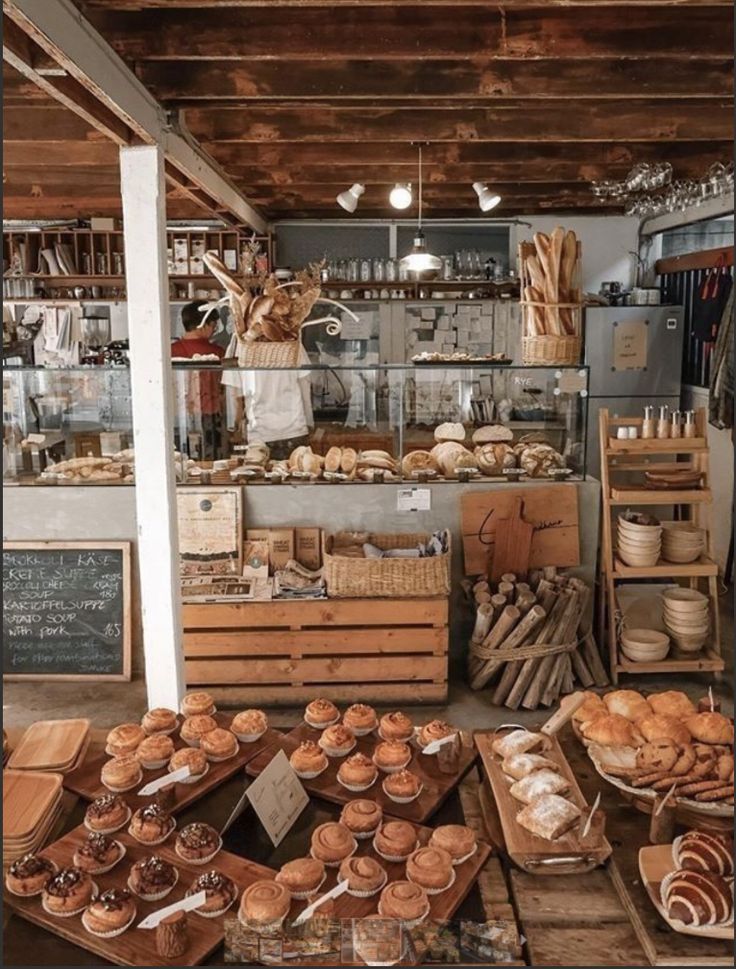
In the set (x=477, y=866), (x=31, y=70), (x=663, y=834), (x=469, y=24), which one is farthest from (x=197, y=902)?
(x=469, y=24)

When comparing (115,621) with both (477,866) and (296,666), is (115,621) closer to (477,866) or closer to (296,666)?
(296,666)

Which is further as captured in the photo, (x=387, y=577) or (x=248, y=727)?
(x=387, y=577)

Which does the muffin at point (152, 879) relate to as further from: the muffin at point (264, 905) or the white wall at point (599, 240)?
the white wall at point (599, 240)

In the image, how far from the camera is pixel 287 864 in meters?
1.93

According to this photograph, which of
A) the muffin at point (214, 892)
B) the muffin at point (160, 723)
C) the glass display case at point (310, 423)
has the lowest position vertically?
the muffin at point (214, 892)

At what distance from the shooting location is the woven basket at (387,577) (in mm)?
4547

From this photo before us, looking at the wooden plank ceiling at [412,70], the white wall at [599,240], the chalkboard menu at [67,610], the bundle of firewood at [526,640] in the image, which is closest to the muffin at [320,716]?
the bundle of firewood at [526,640]

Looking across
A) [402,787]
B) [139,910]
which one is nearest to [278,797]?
[402,787]

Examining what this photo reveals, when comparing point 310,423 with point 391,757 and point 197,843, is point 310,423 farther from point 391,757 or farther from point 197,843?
point 197,843

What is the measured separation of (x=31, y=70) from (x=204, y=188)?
276cm

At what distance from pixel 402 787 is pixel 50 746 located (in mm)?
1023

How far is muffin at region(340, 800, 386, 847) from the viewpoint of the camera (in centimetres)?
208

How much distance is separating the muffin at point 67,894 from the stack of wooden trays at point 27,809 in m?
0.23

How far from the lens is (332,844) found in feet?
6.57
